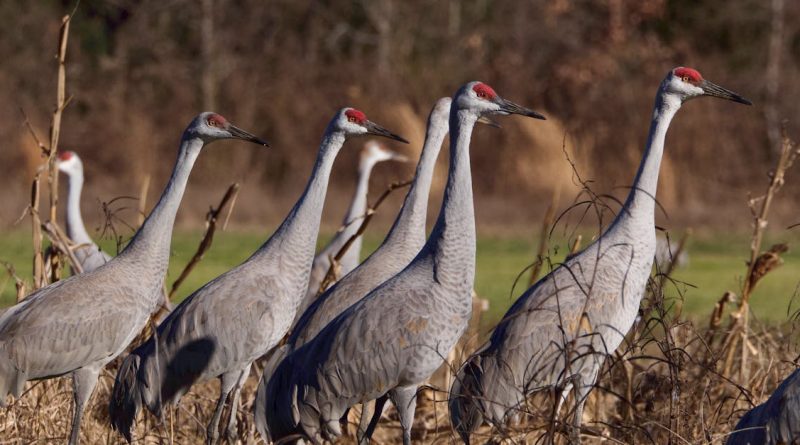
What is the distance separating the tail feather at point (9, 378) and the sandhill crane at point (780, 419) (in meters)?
2.47

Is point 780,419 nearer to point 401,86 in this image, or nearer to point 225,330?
point 225,330

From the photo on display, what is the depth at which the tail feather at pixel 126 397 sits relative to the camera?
5.18 m

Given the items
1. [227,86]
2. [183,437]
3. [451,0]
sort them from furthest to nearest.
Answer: [451,0] < [227,86] < [183,437]

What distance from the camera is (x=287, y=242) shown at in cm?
530

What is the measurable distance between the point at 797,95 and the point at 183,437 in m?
13.7

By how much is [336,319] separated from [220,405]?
0.67m

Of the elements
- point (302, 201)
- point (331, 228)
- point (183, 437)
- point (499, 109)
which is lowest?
point (183, 437)

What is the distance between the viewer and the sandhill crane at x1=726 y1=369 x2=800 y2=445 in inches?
160

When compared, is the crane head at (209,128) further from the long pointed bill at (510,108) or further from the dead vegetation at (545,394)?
the long pointed bill at (510,108)

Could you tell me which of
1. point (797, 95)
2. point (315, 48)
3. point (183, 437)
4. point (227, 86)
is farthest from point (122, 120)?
point (183, 437)

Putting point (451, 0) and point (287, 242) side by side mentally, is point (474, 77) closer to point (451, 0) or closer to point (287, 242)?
point (451, 0)

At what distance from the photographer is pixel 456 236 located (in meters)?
4.72

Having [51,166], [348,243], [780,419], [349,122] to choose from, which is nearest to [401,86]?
[348,243]

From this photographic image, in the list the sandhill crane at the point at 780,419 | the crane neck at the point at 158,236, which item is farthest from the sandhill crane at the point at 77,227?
the sandhill crane at the point at 780,419
